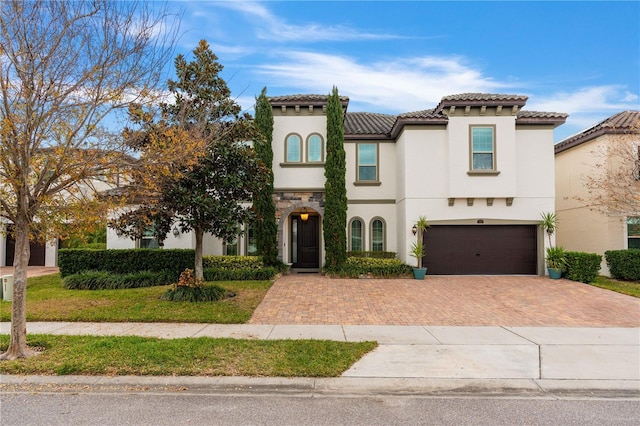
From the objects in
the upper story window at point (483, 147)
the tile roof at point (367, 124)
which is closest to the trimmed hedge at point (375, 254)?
the upper story window at point (483, 147)

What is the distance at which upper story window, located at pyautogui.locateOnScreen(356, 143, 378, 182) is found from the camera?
16278mm

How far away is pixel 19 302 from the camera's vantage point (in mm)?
5891

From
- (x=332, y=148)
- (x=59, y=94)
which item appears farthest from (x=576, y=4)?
(x=59, y=94)

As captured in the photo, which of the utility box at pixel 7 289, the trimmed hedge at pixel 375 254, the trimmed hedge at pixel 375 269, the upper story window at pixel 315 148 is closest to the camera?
the utility box at pixel 7 289

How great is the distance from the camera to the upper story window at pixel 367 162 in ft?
53.4

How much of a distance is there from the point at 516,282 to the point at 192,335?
11.4 meters

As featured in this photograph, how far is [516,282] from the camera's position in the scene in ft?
43.8

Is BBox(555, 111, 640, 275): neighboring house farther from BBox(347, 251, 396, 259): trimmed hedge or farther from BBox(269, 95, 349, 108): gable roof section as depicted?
BBox(269, 95, 349, 108): gable roof section

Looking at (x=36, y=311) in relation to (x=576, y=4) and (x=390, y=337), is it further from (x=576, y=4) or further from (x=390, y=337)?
(x=576, y=4)

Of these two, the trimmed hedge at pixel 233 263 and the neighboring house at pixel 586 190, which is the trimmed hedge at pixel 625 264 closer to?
the neighboring house at pixel 586 190

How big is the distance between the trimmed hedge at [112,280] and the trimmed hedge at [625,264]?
16.4 metres

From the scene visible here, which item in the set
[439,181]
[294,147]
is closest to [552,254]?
[439,181]

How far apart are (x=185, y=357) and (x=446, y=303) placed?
7.07 m

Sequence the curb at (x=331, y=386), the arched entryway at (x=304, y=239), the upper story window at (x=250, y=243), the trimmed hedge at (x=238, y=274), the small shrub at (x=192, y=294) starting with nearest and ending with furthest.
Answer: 1. the curb at (x=331, y=386)
2. the small shrub at (x=192, y=294)
3. the trimmed hedge at (x=238, y=274)
4. the upper story window at (x=250, y=243)
5. the arched entryway at (x=304, y=239)
